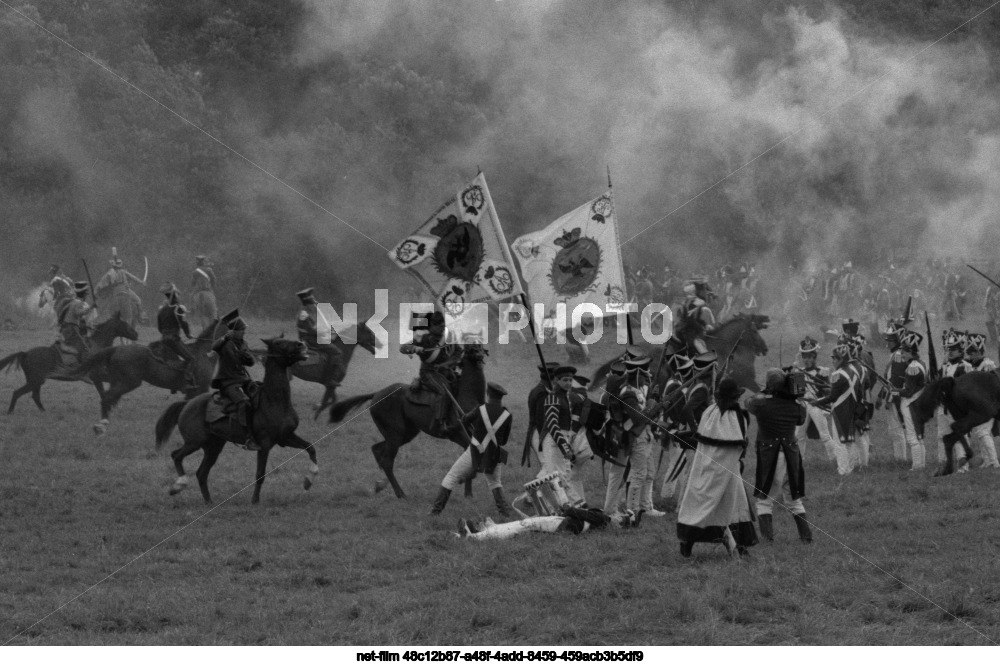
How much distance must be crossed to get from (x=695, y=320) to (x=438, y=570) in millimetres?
10847

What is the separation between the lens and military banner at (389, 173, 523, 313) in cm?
1822

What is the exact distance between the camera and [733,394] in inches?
525

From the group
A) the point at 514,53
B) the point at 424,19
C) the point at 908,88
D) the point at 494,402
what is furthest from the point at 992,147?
the point at 494,402

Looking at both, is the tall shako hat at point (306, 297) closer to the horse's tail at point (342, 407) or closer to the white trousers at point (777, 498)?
the horse's tail at point (342, 407)

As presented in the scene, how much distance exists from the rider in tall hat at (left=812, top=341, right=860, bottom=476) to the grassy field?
0.37m

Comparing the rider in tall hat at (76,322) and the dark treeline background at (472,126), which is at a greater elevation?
the dark treeline background at (472,126)

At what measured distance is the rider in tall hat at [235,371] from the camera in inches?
708

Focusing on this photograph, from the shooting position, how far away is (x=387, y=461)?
1878 cm

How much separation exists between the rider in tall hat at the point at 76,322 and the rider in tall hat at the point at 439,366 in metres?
11.7

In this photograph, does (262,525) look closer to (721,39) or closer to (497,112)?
(497,112)

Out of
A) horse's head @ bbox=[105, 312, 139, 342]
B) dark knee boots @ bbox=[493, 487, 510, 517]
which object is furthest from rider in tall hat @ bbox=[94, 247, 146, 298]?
dark knee boots @ bbox=[493, 487, 510, 517]

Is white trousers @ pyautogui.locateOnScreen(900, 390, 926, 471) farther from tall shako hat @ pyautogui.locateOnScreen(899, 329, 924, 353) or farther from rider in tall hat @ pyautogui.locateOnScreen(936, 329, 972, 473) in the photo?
tall shako hat @ pyautogui.locateOnScreen(899, 329, 924, 353)

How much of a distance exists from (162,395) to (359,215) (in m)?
16.7

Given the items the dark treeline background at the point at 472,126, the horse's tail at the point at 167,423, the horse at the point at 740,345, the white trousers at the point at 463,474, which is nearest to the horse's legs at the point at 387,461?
the white trousers at the point at 463,474
